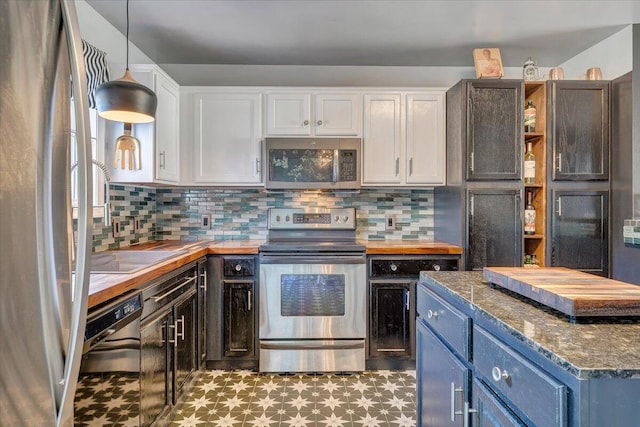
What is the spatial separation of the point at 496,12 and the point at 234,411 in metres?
3.03

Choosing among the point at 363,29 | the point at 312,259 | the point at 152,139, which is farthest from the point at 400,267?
the point at 152,139

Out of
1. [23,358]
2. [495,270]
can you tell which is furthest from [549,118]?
[23,358]

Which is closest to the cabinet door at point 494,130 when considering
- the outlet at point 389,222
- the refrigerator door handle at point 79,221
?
the outlet at point 389,222

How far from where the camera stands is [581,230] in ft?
8.58

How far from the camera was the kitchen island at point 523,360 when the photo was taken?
67 cm

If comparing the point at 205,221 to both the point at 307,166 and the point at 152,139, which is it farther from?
the point at 307,166

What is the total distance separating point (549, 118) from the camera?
262 centimetres

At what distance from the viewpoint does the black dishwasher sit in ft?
8.60

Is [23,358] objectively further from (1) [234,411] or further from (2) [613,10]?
(2) [613,10]

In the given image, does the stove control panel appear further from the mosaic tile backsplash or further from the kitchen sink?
the kitchen sink

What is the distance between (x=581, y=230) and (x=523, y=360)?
7.51 ft

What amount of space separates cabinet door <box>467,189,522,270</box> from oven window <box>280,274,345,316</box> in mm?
976

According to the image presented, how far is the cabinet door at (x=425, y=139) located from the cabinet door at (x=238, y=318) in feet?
5.08

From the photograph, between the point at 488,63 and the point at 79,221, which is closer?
the point at 79,221
